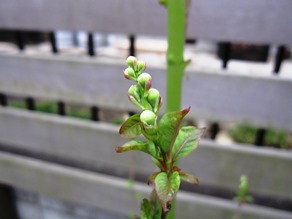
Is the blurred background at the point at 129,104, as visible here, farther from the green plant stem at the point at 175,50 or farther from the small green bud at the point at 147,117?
the small green bud at the point at 147,117

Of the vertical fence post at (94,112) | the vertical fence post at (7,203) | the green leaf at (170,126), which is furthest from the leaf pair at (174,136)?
the vertical fence post at (7,203)

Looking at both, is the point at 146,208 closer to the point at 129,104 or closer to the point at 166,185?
the point at 166,185

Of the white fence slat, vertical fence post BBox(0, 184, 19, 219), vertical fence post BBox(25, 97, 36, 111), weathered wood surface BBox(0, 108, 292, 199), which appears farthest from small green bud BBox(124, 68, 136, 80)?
vertical fence post BBox(0, 184, 19, 219)

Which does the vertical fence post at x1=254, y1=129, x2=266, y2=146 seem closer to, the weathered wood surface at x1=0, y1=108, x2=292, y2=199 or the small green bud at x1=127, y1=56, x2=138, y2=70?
the weathered wood surface at x1=0, y1=108, x2=292, y2=199

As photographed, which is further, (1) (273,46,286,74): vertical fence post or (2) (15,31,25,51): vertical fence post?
(2) (15,31,25,51): vertical fence post

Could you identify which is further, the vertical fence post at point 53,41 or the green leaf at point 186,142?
the vertical fence post at point 53,41
